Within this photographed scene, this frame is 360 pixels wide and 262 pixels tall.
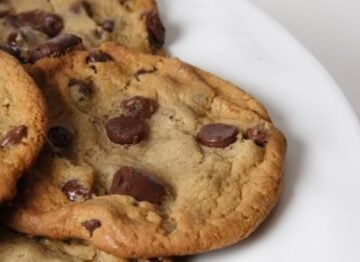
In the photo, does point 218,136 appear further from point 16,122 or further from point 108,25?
point 108,25

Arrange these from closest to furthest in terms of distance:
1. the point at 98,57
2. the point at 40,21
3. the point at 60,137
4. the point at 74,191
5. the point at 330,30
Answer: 1. the point at 74,191
2. the point at 60,137
3. the point at 98,57
4. the point at 40,21
5. the point at 330,30

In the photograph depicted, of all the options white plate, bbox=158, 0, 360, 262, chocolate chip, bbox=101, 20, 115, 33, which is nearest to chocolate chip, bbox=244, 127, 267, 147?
white plate, bbox=158, 0, 360, 262

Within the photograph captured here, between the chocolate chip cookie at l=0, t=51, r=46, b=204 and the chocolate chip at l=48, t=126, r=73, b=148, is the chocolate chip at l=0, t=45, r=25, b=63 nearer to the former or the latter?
the chocolate chip cookie at l=0, t=51, r=46, b=204

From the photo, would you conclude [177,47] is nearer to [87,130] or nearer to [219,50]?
[219,50]

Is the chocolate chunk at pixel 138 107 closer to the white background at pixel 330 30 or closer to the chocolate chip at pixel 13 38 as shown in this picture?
the chocolate chip at pixel 13 38

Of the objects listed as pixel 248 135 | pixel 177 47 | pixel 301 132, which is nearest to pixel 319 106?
pixel 301 132

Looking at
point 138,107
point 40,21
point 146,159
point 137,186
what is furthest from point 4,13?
point 137,186

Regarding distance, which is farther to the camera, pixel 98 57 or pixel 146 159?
pixel 98 57
